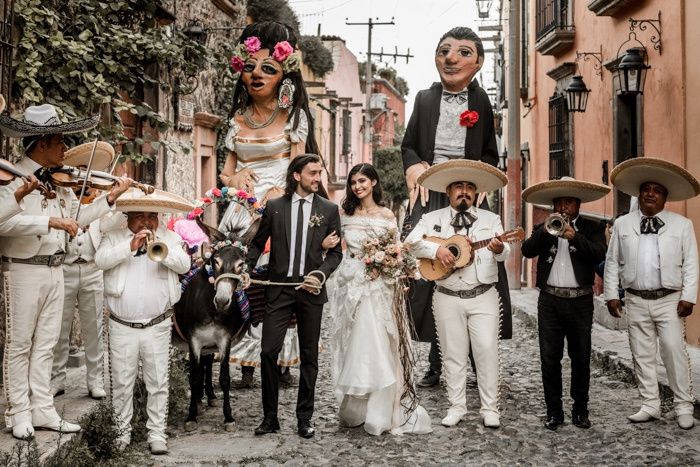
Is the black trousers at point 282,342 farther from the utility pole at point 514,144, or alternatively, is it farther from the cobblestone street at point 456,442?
the utility pole at point 514,144

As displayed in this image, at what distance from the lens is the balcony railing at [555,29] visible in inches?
649

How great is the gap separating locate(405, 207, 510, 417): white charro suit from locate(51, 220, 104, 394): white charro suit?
2.38 meters

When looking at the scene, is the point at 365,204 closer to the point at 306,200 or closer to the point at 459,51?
the point at 306,200

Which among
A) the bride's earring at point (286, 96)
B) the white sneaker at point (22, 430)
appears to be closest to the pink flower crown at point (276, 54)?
the bride's earring at point (286, 96)

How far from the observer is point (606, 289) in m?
7.32

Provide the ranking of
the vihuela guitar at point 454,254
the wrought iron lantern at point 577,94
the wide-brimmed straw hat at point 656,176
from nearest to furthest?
the vihuela guitar at point 454,254
the wide-brimmed straw hat at point 656,176
the wrought iron lantern at point 577,94

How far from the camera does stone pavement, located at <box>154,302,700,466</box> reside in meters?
6.22

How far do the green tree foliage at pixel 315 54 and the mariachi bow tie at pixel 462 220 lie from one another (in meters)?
23.0

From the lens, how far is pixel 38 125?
5.90 m

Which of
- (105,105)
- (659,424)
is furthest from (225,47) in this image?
(659,424)

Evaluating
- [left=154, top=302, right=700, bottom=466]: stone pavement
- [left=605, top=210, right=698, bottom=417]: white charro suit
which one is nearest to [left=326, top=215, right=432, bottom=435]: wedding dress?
[left=154, top=302, right=700, bottom=466]: stone pavement

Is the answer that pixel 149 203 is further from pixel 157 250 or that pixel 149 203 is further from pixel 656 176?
pixel 656 176

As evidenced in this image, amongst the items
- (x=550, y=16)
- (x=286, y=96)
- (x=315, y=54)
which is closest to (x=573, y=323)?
(x=286, y=96)

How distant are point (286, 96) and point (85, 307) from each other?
260cm
